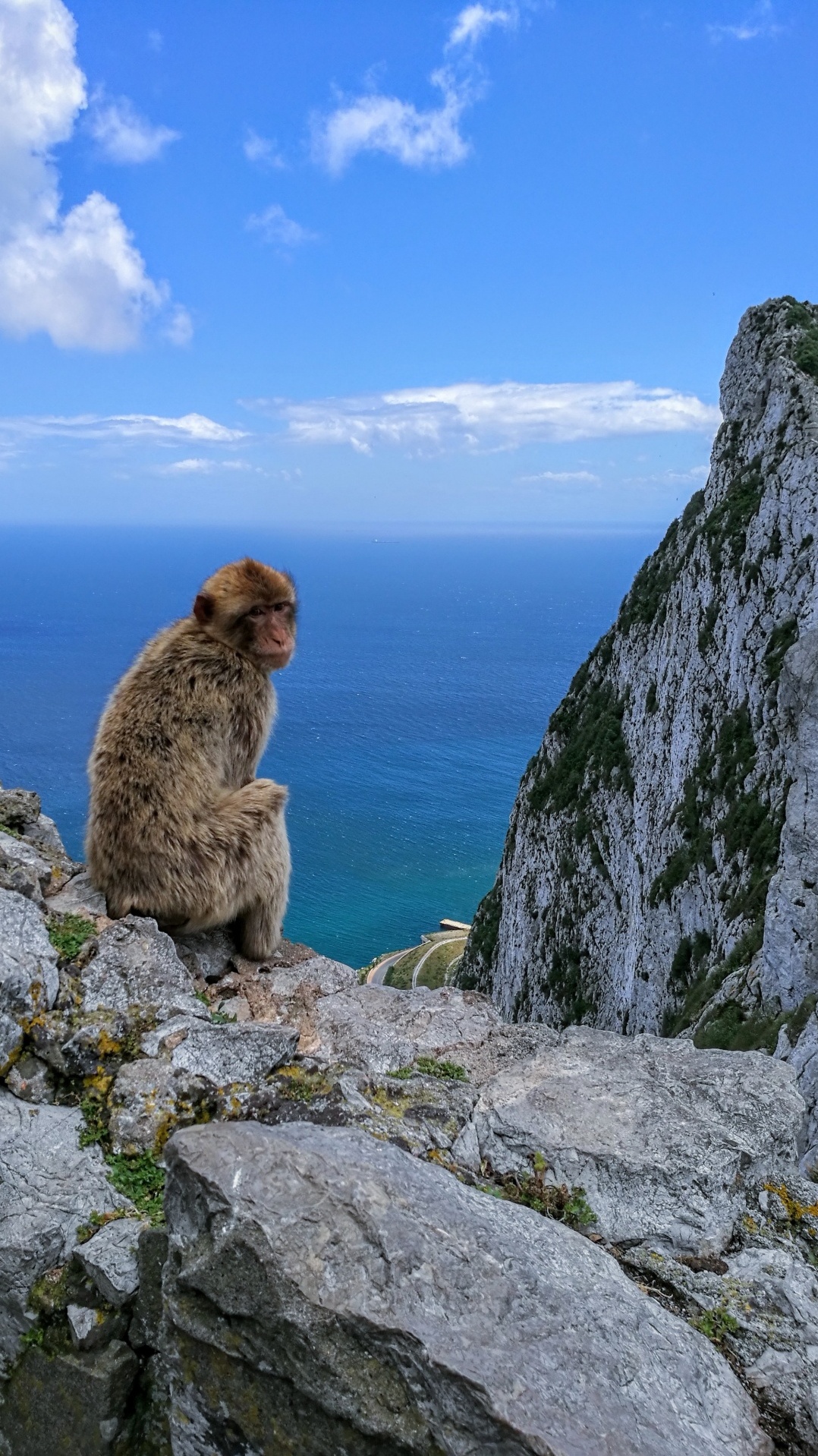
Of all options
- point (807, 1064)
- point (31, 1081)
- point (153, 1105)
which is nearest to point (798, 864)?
point (807, 1064)

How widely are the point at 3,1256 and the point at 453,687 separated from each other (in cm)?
16769

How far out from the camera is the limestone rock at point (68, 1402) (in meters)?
3.82

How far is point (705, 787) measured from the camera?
36094 mm

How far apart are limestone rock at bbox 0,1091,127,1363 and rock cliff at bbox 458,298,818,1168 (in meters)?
14.6

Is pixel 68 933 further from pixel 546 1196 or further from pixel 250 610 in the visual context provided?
pixel 546 1196

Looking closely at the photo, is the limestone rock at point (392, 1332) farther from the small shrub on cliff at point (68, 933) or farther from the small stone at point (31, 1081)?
the small shrub on cliff at point (68, 933)

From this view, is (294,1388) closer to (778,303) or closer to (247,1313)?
(247,1313)

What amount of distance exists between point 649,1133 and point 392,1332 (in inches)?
90.4

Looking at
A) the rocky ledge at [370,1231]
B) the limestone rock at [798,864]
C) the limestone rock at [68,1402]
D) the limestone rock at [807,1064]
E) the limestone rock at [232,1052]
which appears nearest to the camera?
the rocky ledge at [370,1231]

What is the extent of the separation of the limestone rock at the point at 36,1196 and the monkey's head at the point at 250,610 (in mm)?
3439

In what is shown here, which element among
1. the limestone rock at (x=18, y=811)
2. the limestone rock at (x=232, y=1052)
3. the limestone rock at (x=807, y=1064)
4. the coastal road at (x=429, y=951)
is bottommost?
the coastal road at (x=429, y=951)

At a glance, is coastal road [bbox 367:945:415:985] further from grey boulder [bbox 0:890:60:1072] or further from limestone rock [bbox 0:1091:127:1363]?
limestone rock [bbox 0:1091:127:1363]

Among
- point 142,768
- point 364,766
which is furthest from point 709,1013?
point 364,766

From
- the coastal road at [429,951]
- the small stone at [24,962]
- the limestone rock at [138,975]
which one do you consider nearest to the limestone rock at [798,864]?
the limestone rock at [138,975]
